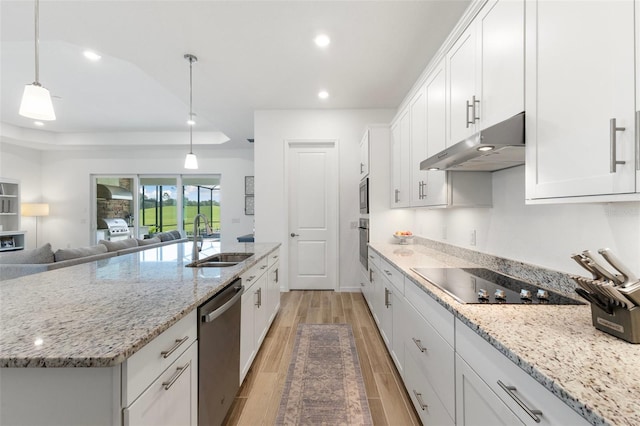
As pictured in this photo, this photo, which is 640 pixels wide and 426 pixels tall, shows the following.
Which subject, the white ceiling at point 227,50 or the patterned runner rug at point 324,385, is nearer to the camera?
the patterned runner rug at point 324,385

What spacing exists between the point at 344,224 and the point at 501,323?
3431 mm

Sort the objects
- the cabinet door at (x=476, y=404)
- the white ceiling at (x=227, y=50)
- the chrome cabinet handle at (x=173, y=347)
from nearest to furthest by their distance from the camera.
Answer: the cabinet door at (x=476, y=404) → the chrome cabinet handle at (x=173, y=347) → the white ceiling at (x=227, y=50)

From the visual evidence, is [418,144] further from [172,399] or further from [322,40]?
[172,399]

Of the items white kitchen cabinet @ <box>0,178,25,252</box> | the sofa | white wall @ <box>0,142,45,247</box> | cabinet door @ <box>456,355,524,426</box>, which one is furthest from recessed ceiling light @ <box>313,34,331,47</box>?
white wall @ <box>0,142,45,247</box>

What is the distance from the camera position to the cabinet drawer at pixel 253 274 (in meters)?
1.97

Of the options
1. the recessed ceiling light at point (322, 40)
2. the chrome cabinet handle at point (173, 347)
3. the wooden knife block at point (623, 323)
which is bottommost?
the chrome cabinet handle at point (173, 347)

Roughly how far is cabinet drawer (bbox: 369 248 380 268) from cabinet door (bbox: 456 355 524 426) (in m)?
1.71

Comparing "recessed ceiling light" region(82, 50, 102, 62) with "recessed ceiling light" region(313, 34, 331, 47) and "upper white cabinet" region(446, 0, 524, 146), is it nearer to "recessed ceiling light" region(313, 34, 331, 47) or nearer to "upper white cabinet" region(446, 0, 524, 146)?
"recessed ceiling light" region(313, 34, 331, 47)

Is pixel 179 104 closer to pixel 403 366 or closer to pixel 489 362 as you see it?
pixel 403 366

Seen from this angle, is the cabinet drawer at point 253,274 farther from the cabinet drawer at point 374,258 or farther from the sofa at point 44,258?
the sofa at point 44,258

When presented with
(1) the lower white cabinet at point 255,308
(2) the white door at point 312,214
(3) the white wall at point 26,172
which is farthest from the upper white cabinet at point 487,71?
(3) the white wall at point 26,172

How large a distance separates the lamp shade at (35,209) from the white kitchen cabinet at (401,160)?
8.04m

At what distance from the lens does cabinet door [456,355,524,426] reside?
85 centimetres

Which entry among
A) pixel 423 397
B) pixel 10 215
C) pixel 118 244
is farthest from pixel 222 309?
pixel 10 215
